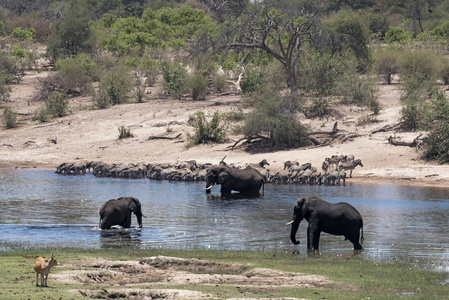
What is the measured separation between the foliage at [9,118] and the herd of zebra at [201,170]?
9664 mm

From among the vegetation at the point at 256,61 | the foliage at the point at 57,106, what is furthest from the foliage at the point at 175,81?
the foliage at the point at 57,106

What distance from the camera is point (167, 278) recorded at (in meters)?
11.6

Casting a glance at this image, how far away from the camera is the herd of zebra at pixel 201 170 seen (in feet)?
98.4

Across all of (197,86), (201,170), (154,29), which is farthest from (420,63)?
(154,29)

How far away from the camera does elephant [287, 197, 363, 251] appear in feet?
48.9

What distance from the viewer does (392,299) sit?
9992 mm

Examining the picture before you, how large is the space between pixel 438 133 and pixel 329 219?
1796cm

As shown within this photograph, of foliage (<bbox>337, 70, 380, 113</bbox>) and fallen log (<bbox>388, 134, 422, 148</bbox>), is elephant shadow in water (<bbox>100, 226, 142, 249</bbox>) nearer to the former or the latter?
fallen log (<bbox>388, 134, 422, 148</bbox>)

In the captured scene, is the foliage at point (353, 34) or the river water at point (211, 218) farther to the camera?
the foliage at point (353, 34)

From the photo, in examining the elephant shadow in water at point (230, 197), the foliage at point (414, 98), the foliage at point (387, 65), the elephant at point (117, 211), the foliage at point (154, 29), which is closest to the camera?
the elephant at point (117, 211)

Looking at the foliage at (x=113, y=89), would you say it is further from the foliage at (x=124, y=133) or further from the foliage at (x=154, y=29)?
the foliage at (x=154, y=29)

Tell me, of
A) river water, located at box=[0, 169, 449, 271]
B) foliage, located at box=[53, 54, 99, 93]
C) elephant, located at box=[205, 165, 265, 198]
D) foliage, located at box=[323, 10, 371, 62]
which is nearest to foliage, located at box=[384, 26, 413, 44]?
foliage, located at box=[323, 10, 371, 62]

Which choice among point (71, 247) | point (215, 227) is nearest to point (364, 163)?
point (215, 227)

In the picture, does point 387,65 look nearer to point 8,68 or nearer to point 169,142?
point 169,142
